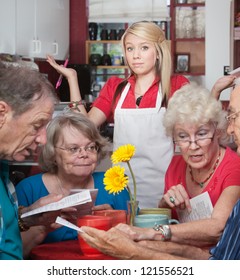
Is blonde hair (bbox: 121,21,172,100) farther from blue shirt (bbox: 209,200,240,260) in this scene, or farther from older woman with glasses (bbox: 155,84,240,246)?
blue shirt (bbox: 209,200,240,260)

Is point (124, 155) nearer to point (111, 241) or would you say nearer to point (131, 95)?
point (111, 241)

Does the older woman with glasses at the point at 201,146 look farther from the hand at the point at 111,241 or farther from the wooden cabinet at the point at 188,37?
the wooden cabinet at the point at 188,37

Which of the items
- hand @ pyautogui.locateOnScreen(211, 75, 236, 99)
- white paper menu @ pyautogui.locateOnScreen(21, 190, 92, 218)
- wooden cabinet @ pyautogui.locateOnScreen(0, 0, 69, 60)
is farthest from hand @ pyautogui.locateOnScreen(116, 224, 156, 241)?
wooden cabinet @ pyautogui.locateOnScreen(0, 0, 69, 60)

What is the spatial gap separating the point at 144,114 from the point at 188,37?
2.75 m

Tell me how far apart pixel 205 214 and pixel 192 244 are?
10cm

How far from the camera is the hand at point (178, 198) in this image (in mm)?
1584

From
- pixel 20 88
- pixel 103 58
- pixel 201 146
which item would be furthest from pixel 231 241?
pixel 103 58

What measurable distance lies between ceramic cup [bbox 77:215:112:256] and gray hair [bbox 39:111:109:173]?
38 cm

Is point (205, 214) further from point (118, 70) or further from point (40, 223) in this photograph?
point (118, 70)

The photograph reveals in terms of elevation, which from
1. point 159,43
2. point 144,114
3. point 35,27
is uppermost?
point 35,27

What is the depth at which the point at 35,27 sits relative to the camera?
143 inches

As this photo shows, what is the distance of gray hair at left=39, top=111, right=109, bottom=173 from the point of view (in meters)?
1.74

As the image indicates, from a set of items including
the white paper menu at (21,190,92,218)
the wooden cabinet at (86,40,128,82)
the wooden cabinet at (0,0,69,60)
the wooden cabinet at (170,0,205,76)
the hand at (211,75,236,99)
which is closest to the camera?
the white paper menu at (21,190,92,218)
